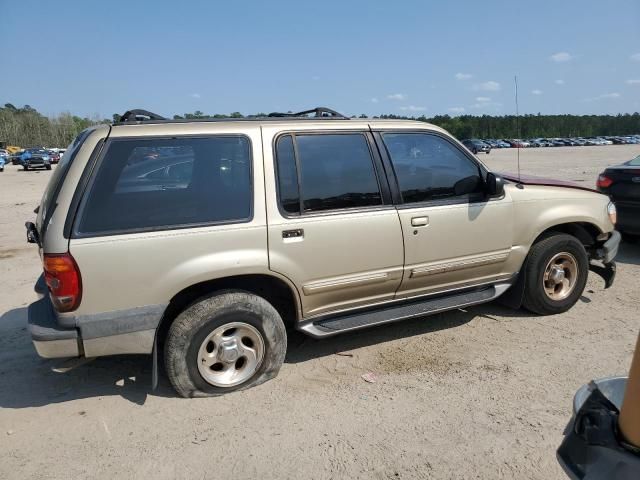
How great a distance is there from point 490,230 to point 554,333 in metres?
1.14

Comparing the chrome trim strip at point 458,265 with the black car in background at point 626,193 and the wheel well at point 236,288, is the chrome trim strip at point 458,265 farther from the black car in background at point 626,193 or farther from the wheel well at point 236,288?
the black car in background at point 626,193

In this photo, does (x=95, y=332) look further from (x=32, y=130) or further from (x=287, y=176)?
(x=32, y=130)

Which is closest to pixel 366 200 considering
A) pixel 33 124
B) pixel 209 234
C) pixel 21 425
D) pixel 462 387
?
pixel 209 234

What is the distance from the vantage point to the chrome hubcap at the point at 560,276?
176 inches

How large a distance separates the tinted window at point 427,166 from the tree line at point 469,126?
9249 cm

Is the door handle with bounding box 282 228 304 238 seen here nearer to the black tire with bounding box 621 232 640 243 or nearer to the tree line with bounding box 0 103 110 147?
the black tire with bounding box 621 232 640 243

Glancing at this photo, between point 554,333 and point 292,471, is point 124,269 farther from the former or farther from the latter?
point 554,333

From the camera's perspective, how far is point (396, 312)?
3842 mm

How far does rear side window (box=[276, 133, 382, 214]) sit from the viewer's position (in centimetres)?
341

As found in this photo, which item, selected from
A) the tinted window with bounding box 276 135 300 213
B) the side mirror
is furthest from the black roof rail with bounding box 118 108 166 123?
the side mirror

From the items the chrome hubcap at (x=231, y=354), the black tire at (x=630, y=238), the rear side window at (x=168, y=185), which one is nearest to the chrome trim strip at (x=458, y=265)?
the chrome hubcap at (x=231, y=354)

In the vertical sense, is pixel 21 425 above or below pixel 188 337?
below

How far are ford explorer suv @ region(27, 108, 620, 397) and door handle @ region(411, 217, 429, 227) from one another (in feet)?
0.04

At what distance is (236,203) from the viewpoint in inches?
128
